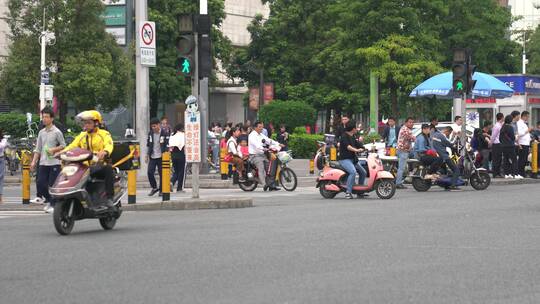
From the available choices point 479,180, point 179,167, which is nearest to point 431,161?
point 479,180

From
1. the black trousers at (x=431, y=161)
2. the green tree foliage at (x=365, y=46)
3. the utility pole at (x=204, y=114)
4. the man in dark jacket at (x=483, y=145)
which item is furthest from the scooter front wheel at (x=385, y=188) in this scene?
the green tree foliage at (x=365, y=46)

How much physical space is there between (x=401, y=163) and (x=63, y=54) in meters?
31.3

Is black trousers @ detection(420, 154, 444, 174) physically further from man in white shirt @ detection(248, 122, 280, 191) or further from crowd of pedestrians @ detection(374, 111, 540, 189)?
man in white shirt @ detection(248, 122, 280, 191)

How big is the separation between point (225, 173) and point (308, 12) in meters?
36.9

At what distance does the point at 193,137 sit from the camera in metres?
20.4

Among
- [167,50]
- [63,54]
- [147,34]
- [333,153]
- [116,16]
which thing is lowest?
[333,153]

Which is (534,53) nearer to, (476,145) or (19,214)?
(476,145)

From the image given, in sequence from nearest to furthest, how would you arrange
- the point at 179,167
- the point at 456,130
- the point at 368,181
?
the point at 368,181 → the point at 179,167 → the point at 456,130

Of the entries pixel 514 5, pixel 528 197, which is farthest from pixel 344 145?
pixel 514 5

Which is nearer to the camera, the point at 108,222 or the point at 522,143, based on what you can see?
the point at 108,222

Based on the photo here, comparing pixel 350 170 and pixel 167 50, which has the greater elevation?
pixel 167 50

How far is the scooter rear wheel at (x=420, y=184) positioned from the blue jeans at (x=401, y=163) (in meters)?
1.08

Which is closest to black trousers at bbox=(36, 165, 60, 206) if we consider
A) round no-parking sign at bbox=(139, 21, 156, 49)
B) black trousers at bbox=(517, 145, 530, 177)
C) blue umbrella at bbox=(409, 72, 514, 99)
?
round no-parking sign at bbox=(139, 21, 156, 49)

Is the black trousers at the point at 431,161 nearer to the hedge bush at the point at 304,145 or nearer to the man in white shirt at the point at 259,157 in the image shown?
the man in white shirt at the point at 259,157
